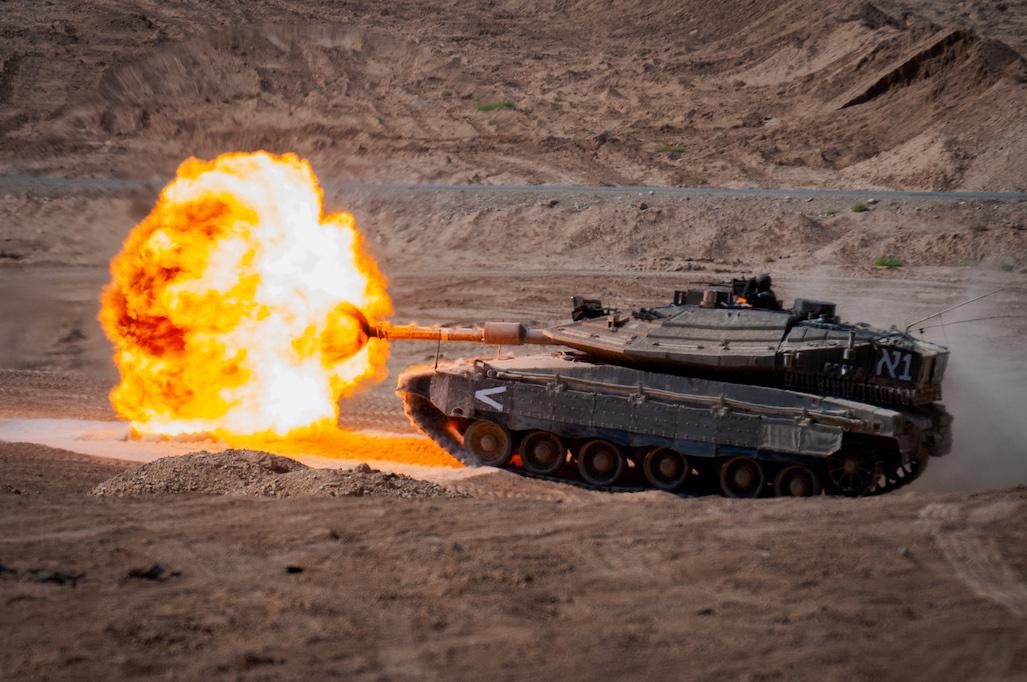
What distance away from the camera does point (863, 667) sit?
31.3 feet

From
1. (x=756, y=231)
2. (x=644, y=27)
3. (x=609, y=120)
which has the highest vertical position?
(x=644, y=27)

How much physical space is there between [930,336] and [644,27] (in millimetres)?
33259

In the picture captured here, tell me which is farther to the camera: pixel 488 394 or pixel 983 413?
pixel 983 413

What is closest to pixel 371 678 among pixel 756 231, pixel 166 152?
pixel 756 231

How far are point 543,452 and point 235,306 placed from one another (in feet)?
18.4

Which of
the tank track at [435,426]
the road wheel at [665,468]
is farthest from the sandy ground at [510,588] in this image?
the tank track at [435,426]

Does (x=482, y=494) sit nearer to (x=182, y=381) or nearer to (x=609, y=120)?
(x=182, y=381)

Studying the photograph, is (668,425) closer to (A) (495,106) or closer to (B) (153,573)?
(B) (153,573)

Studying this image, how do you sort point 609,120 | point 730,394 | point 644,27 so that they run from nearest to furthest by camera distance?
1. point 730,394
2. point 609,120
3. point 644,27

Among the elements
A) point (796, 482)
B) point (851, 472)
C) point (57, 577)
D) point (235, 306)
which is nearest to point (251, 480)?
point (57, 577)

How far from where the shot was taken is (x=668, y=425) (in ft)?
55.6

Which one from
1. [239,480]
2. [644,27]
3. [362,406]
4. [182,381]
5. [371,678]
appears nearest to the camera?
[371,678]

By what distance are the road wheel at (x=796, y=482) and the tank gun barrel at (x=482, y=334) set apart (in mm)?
3866

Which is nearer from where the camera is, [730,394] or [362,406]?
[730,394]
